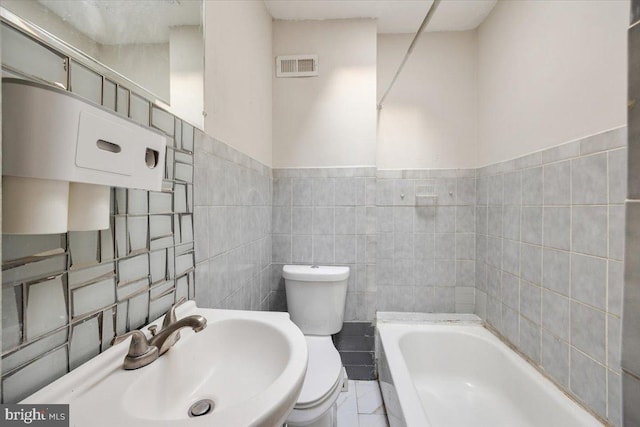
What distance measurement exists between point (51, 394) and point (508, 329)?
1.98 metres

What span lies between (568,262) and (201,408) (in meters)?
1.49

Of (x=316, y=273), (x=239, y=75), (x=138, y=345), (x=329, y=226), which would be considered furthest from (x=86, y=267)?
(x=329, y=226)

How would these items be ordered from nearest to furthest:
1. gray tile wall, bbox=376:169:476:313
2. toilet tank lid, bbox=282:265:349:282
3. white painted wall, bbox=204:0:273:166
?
white painted wall, bbox=204:0:273:166
toilet tank lid, bbox=282:265:349:282
gray tile wall, bbox=376:169:476:313

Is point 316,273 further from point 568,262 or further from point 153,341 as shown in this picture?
point 568,262

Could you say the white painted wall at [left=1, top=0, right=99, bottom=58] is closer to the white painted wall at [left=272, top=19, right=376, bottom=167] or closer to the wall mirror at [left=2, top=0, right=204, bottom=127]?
the wall mirror at [left=2, top=0, right=204, bottom=127]

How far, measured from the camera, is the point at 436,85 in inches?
78.6

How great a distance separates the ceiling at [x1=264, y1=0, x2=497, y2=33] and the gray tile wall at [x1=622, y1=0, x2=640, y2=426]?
1.87 meters

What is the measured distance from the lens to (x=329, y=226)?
1.87 meters

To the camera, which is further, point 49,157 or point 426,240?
point 426,240

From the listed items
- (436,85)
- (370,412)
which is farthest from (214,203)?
(436,85)

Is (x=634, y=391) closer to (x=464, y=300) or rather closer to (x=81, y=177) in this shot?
(x=81, y=177)

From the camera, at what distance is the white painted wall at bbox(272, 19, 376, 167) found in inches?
72.7

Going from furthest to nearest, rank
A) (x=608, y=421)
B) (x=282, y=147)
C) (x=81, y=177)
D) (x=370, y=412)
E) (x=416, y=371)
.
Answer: (x=282, y=147)
(x=416, y=371)
(x=370, y=412)
(x=608, y=421)
(x=81, y=177)
